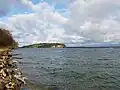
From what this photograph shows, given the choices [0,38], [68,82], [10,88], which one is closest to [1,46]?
[0,38]

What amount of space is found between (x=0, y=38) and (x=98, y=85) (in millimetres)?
80926

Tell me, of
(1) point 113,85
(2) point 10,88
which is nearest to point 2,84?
(2) point 10,88

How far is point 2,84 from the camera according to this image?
25.2 meters

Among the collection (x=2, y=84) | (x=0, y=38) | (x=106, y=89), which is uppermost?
(x=0, y=38)

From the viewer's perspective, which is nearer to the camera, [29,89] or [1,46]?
[29,89]

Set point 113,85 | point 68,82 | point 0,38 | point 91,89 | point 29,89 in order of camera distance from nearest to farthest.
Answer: point 29,89 < point 91,89 < point 113,85 < point 68,82 < point 0,38

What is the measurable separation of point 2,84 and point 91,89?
462 inches

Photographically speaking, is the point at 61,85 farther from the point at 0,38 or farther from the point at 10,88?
the point at 0,38

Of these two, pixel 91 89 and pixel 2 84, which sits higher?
pixel 2 84

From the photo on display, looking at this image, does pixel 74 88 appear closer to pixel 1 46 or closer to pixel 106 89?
pixel 106 89

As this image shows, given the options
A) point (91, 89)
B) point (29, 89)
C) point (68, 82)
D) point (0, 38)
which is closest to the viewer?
point (29, 89)

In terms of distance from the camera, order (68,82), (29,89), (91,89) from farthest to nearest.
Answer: (68,82) < (91,89) < (29,89)

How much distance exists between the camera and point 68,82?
36.1 meters

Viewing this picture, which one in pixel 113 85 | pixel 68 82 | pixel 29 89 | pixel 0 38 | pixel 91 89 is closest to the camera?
pixel 29 89
